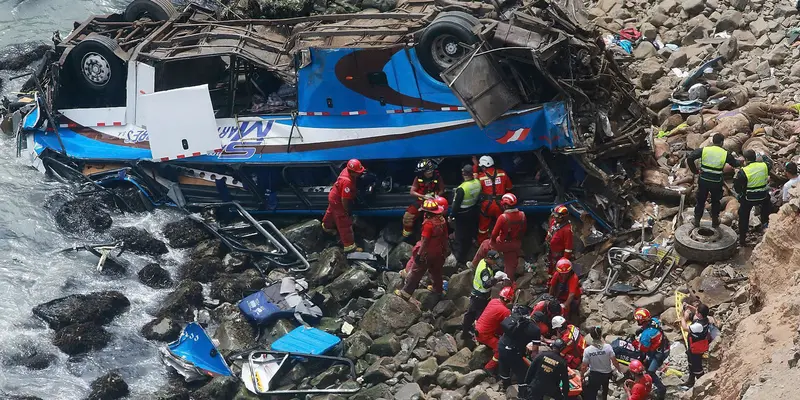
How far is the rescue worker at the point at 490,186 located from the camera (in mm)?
11094

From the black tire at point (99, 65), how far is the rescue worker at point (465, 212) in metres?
4.86

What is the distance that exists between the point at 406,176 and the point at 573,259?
236 cm

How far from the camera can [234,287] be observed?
11.6 m

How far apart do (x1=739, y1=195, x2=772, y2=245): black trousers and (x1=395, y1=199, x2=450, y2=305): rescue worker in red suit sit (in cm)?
305

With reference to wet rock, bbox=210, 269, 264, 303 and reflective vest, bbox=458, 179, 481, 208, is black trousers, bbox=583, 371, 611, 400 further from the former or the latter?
wet rock, bbox=210, 269, 264, 303

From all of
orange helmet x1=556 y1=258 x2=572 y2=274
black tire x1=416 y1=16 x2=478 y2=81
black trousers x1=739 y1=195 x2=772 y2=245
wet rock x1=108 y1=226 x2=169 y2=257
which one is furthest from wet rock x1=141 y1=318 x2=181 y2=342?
black trousers x1=739 y1=195 x2=772 y2=245

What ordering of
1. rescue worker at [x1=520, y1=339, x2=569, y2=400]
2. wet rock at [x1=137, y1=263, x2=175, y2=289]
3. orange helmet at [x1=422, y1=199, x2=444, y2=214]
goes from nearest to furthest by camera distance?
rescue worker at [x1=520, y1=339, x2=569, y2=400], orange helmet at [x1=422, y1=199, x2=444, y2=214], wet rock at [x1=137, y1=263, x2=175, y2=289]

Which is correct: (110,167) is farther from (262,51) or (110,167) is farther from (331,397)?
(331,397)

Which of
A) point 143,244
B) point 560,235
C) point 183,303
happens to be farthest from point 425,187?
point 143,244

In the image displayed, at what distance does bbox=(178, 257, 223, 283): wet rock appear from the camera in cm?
1198

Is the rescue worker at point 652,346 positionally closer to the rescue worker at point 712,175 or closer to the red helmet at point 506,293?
the red helmet at point 506,293

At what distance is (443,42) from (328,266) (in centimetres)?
290

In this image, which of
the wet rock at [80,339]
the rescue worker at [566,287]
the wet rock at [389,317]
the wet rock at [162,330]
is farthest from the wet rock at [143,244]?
the rescue worker at [566,287]

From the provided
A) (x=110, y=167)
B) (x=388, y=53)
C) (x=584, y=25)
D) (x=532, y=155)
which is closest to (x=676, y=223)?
(x=532, y=155)
